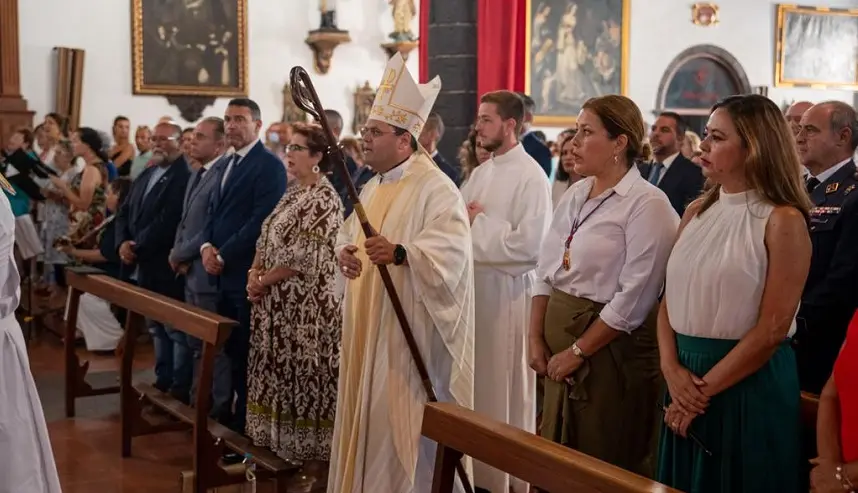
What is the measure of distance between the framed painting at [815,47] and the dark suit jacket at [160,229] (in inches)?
465

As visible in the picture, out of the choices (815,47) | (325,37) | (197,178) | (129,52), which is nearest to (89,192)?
(197,178)

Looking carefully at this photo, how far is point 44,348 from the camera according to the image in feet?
25.7

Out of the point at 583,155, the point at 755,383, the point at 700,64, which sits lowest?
the point at 755,383

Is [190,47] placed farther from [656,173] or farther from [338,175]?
[656,173]

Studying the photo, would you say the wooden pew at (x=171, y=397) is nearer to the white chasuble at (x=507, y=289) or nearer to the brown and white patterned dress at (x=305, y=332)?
the brown and white patterned dress at (x=305, y=332)

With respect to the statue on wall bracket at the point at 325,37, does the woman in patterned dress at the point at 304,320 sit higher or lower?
lower

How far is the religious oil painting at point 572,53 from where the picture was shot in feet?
45.5

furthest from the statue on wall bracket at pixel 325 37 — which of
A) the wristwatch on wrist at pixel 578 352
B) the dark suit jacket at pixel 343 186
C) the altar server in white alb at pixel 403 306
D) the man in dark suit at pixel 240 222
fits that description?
the wristwatch on wrist at pixel 578 352

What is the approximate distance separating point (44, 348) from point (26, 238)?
164cm

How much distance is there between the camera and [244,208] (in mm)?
5234

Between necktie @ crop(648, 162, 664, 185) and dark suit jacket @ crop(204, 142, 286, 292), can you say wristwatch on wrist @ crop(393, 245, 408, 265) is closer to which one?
dark suit jacket @ crop(204, 142, 286, 292)

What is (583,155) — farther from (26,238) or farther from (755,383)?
(26,238)

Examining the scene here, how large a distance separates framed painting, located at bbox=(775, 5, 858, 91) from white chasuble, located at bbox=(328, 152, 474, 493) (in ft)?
42.7

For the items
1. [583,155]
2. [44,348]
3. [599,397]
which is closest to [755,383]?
[599,397]
